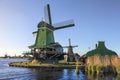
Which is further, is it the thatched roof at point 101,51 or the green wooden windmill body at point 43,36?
the green wooden windmill body at point 43,36

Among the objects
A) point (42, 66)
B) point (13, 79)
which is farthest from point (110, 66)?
point (42, 66)

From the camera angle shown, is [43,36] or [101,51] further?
[43,36]

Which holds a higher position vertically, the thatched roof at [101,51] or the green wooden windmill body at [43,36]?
the green wooden windmill body at [43,36]

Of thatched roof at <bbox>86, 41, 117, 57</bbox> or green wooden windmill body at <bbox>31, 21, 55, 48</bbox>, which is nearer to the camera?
thatched roof at <bbox>86, 41, 117, 57</bbox>

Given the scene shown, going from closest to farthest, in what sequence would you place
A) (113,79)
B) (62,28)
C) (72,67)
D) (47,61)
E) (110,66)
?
1. (113,79)
2. (110,66)
3. (72,67)
4. (47,61)
5. (62,28)

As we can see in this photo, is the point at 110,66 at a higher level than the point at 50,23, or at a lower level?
lower

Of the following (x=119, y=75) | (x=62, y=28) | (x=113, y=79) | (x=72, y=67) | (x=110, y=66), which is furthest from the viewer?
(x=62, y=28)

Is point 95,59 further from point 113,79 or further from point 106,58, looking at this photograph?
point 113,79

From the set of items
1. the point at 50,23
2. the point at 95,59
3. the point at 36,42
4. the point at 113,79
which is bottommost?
the point at 113,79

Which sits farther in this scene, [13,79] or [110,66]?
[110,66]

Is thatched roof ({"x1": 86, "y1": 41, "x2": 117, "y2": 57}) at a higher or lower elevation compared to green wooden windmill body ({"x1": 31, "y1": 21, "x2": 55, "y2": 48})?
lower

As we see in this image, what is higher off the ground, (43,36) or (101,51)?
(43,36)

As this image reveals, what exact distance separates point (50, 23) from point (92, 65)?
166ft

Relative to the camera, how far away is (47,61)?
100m
